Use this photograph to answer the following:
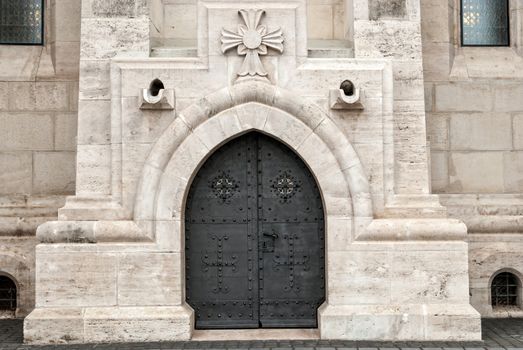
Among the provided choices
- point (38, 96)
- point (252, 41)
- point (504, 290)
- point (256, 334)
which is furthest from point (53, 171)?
point (504, 290)

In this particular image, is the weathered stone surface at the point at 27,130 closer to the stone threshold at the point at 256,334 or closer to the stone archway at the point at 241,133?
the stone archway at the point at 241,133

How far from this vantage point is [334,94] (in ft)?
29.5

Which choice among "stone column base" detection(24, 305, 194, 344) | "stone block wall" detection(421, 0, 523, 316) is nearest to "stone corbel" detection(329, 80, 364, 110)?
"stone block wall" detection(421, 0, 523, 316)

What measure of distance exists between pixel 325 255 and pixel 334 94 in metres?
2.07

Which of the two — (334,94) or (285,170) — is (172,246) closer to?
(285,170)

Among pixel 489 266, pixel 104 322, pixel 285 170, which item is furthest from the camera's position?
pixel 489 266

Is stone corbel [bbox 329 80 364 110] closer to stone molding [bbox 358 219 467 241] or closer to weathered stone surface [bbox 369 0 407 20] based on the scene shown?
weathered stone surface [bbox 369 0 407 20]

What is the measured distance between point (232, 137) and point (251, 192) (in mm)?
772

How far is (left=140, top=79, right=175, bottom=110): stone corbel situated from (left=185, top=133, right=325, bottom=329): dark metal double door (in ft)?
2.99

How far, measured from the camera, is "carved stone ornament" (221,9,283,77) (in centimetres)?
903

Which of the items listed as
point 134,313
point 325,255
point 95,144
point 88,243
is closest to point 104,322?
point 134,313

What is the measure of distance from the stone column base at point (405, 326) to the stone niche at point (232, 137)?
0.02 metres

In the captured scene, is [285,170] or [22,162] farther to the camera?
[22,162]

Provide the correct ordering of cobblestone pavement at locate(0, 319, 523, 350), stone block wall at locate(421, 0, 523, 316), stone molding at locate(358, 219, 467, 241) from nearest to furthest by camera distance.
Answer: cobblestone pavement at locate(0, 319, 523, 350) < stone molding at locate(358, 219, 467, 241) < stone block wall at locate(421, 0, 523, 316)
